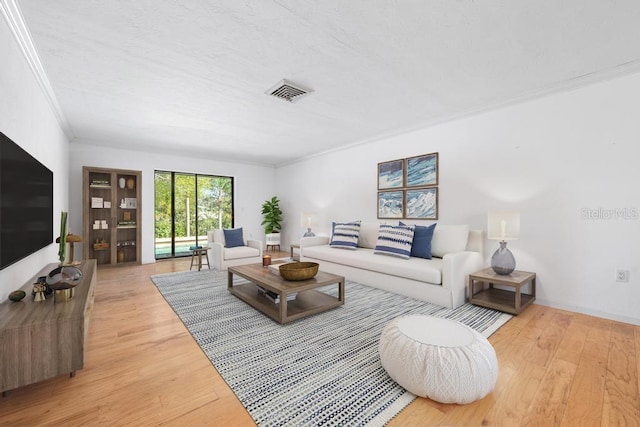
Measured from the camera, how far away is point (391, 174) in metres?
4.61

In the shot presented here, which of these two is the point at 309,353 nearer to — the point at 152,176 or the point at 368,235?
the point at 368,235

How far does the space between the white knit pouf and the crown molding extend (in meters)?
3.23

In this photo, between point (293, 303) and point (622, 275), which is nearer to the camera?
point (622, 275)

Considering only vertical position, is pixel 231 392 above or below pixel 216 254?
below

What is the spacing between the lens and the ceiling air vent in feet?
9.27

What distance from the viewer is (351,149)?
5.40 metres

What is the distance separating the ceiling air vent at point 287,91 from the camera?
2.83 m

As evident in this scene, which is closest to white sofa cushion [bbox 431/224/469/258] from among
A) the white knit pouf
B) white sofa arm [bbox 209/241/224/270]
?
the white knit pouf

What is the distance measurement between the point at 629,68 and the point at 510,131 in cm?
101

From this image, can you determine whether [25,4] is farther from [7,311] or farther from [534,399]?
[534,399]

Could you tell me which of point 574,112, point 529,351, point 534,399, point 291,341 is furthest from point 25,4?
point 574,112

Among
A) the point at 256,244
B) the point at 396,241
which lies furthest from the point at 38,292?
the point at 396,241

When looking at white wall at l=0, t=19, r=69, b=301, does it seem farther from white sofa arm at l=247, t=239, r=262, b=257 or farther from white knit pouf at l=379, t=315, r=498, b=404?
white sofa arm at l=247, t=239, r=262, b=257

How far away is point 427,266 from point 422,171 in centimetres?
168
